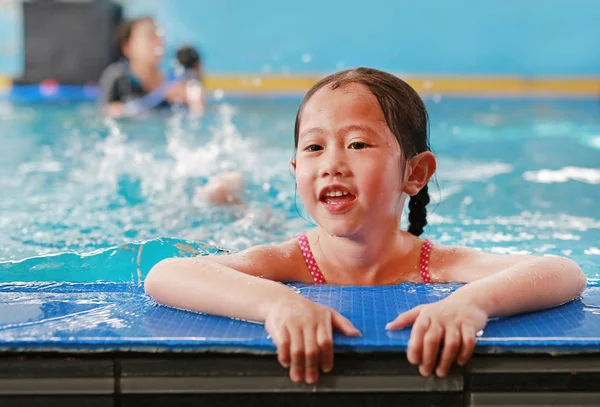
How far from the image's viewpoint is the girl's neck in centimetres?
188

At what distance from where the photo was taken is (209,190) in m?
3.39

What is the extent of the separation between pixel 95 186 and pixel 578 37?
688cm

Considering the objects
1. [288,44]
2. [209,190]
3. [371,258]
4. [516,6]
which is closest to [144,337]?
[371,258]

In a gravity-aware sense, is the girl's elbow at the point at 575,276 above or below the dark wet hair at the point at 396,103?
below

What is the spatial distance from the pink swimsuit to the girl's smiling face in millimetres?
176

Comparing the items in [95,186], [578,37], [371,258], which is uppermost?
[578,37]

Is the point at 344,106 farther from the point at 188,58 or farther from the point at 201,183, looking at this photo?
the point at 188,58

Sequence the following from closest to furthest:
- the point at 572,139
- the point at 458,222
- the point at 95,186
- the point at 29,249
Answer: the point at 29,249 < the point at 458,222 < the point at 95,186 < the point at 572,139

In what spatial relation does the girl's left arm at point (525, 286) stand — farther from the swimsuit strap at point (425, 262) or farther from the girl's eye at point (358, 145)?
the girl's eye at point (358, 145)

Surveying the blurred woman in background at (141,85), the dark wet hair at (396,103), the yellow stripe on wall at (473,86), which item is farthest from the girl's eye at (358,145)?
the yellow stripe on wall at (473,86)

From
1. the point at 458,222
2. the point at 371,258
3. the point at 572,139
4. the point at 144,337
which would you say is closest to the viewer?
the point at 144,337

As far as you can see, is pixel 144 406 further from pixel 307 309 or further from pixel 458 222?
pixel 458 222

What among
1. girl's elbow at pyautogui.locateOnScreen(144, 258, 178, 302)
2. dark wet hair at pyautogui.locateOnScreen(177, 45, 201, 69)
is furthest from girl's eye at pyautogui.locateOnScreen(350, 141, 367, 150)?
dark wet hair at pyautogui.locateOnScreen(177, 45, 201, 69)

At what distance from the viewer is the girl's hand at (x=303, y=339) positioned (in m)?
1.31
